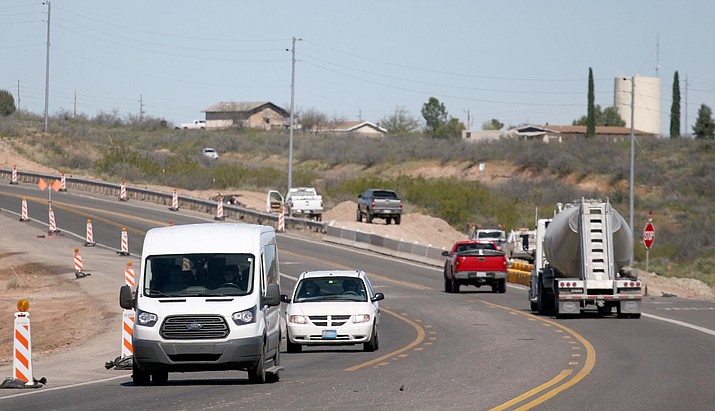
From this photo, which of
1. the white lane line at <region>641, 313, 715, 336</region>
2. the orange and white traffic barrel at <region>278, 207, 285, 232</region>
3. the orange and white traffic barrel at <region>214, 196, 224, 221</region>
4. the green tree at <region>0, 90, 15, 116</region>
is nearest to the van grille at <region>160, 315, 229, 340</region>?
the white lane line at <region>641, 313, 715, 336</region>

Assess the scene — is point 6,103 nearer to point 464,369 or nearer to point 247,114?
point 247,114

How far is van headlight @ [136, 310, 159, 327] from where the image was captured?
55.6 feet

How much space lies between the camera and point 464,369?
1938cm

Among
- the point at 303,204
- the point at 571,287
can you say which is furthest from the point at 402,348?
the point at 303,204

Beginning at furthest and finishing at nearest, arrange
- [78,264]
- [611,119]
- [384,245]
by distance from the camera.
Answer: [611,119]
[384,245]
[78,264]

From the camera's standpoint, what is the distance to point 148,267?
58.1 feet

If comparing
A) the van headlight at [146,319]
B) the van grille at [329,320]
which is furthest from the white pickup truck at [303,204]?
the van headlight at [146,319]

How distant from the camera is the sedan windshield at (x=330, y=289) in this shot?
81.0 ft

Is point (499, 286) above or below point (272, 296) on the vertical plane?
below

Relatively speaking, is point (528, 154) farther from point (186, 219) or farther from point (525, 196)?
point (186, 219)

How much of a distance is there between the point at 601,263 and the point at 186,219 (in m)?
35.3

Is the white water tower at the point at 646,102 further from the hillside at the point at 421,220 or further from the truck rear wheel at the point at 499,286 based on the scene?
the truck rear wheel at the point at 499,286

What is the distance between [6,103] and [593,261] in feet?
426

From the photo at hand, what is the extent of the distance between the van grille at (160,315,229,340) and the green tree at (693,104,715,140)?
112710 millimetres
